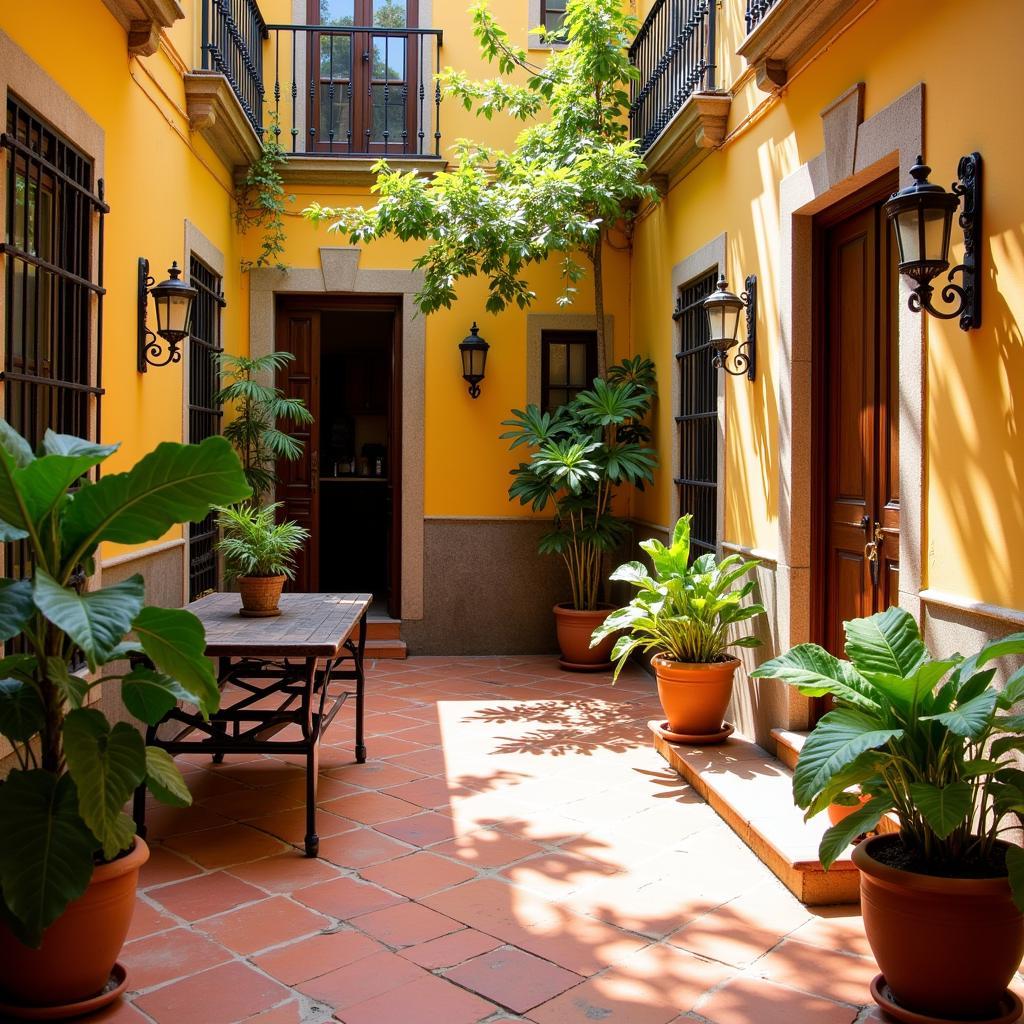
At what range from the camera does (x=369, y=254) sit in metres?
8.03

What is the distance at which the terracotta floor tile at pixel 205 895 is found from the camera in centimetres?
333

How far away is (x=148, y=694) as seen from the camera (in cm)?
279

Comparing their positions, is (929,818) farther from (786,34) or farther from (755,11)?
(755,11)

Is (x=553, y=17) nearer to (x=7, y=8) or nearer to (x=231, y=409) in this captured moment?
(x=231, y=409)

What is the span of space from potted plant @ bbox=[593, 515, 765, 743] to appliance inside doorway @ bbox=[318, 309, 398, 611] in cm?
602

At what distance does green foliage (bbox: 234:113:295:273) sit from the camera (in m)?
7.63

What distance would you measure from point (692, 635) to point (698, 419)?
73.6 inches

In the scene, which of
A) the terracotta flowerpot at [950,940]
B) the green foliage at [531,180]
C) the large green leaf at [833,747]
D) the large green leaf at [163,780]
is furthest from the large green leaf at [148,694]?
the green foliage at [531,180]

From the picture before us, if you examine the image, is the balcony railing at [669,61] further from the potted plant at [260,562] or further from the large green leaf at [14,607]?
the large green leaf at [14,607]

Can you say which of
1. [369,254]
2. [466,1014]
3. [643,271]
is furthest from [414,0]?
[466,1014]

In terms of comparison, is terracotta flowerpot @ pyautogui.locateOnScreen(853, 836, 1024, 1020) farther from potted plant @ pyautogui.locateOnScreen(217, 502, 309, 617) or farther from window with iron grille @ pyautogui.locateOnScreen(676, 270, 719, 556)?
window with iron grille @ pyautogui.locateOnScreen(676, 270, 719, 556)

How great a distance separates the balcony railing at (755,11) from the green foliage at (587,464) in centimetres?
267

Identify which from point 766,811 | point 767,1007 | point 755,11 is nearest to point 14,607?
point 767,1007

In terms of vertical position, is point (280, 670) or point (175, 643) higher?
point (175, 643)
